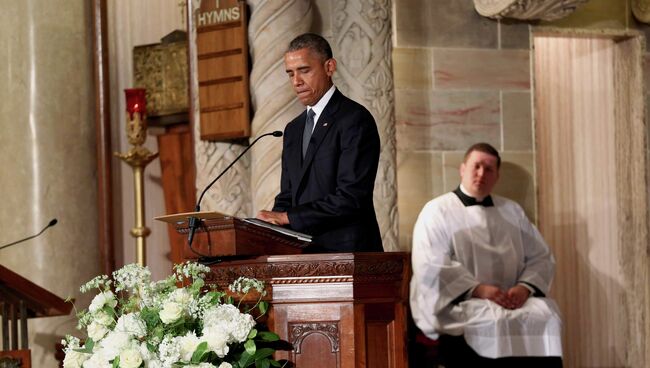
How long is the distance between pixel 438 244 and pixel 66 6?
128 inches

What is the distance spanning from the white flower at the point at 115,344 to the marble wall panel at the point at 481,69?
5.07 meters

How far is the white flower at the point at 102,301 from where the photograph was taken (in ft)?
13.5

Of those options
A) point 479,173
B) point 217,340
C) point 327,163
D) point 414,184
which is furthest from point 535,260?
point 217,340

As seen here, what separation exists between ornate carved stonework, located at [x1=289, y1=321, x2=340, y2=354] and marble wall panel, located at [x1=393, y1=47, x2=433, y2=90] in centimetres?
464

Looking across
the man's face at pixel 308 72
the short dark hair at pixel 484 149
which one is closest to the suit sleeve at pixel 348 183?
the man's face at pixel 308 72

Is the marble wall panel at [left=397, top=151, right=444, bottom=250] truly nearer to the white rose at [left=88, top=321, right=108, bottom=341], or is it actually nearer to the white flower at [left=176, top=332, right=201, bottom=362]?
the white rose at [left=88, top=321, right=108, bottom=341]

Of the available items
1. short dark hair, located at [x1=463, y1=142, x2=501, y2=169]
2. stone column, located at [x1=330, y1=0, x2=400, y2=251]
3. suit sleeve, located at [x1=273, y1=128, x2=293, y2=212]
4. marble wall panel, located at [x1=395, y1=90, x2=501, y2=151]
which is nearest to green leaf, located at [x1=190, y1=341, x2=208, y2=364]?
suit sleeve, located at [x1=273, y1=128, x2=293, y2=212]

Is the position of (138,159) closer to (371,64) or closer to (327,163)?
(371,64)

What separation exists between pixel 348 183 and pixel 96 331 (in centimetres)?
113

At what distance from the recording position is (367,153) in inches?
186

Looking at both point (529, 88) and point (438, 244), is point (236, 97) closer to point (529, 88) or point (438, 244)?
point (438, 244)

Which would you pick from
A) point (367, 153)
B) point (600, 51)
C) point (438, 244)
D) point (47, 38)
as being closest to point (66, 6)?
point (47, 38)

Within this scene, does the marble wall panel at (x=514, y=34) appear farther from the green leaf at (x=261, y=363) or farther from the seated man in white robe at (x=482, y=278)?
the green leaf at (x=261, y=363)

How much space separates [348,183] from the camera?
4637mm
